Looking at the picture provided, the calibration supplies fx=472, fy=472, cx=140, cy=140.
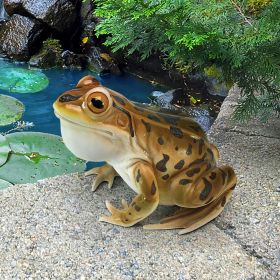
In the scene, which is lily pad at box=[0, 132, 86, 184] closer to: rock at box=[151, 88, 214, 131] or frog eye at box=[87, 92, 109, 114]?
rock at box=[151, 88, 214, 131]

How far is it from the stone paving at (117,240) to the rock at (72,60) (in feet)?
12.1

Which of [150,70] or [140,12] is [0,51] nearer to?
[150,70]

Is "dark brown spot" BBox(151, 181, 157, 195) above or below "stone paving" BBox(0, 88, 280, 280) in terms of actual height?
above

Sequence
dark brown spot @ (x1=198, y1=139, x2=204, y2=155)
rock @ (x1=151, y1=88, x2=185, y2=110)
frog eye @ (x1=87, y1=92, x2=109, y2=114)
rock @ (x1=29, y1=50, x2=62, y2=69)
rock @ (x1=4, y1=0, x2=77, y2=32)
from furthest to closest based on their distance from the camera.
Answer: rock @ (x1=4, y1=0, x2=77, y2=32) → rock @ (x1=29, y1=50, x2=62, y2=69) → rock @ (x1=151, y1=88, x2=185, y2=110) → dark brown spot @ (x1=198, y1=139, x2=204, y2=155) → frog eye @ (x1=87, y1=92, x2=109, y2=114)

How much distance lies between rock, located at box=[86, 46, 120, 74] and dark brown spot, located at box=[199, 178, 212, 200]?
13.2 ft

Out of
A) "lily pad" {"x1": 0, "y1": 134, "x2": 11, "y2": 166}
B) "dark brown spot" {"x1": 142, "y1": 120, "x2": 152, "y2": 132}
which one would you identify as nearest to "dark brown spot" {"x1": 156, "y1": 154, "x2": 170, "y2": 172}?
"dark brown spot" {"x1": 142, "y1": 120, "x2": 152, "y2": 132}

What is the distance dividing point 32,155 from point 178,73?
94.3 inches

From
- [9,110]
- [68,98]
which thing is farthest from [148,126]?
[9,110]

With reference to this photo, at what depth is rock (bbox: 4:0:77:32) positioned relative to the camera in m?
5.70

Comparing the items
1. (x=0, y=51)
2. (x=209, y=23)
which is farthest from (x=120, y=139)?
(x=0, y=51)

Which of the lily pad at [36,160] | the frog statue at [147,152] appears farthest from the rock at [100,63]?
the frog statue at [147,152]

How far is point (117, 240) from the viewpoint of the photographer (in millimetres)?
1785

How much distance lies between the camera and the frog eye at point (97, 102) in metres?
1.57

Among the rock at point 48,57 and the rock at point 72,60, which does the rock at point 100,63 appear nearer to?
the rock at point 72,60
